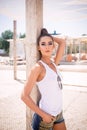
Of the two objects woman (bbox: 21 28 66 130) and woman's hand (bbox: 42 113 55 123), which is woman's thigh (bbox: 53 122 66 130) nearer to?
woman (bbox: 21 28 66 130)

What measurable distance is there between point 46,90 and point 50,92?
4 centimetres

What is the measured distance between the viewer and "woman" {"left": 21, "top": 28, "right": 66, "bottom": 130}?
7.04 feet

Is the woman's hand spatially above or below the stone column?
below

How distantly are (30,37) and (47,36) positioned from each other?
0.84 ft

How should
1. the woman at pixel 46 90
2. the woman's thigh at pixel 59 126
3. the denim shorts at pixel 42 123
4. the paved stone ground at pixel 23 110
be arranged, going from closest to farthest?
the woman at pixel 46 90
the denim shorts at pixel 42 123
the woman's thigh at pixel 59 126
the paved stone ground at pixel 23 110

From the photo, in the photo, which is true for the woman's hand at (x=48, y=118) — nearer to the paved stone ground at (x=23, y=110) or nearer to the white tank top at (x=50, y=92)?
the white tank top at (x=50, y=92)

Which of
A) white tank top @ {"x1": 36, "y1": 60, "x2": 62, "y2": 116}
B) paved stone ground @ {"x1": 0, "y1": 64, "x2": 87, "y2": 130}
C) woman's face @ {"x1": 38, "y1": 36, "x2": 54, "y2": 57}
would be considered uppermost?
woman's face @ {"x1": 38, "y1": 36, "x2": 54, "y2": 57}

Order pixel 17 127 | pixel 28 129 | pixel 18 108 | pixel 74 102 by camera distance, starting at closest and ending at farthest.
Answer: pixel 28 129 < pixel 17 127 < pixel 18 108 < pixel 74 102

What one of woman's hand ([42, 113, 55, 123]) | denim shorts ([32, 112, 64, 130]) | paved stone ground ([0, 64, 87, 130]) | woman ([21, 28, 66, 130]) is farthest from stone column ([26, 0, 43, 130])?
paved stone ground ([0, 64, 87, 130])

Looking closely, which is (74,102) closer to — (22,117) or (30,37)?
(22,117)

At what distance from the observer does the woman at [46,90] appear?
214 cm

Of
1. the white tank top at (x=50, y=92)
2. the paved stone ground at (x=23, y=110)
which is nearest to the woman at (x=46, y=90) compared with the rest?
the white tank top at (x=50, y=92)

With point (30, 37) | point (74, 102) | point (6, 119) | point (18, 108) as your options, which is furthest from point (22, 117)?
point (30, 37)

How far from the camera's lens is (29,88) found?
213cm
